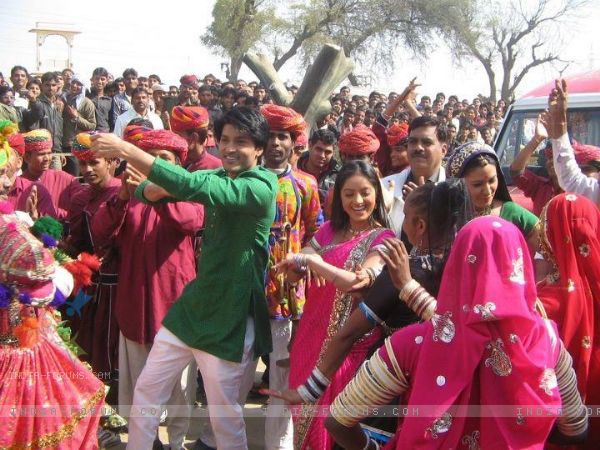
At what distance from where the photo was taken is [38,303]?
3.17 m

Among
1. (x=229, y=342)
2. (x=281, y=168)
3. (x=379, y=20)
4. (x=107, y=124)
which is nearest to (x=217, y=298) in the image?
(x=229, y=342)

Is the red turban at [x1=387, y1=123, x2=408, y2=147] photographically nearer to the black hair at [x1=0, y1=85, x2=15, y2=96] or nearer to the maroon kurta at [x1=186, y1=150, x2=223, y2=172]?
the maroon kurta at [x1=186, y1=150, x2=223, y2=172]

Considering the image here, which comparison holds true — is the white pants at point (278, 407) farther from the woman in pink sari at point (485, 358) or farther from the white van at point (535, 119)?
the white van at point (535, 119)

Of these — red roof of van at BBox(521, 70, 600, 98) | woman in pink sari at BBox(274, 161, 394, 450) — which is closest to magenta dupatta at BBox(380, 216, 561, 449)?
woman in pink sari at BBox(274, 161, 394, 450)

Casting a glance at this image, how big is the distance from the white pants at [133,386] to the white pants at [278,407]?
0.50 m

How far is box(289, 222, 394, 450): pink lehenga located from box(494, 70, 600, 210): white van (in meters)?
3.43

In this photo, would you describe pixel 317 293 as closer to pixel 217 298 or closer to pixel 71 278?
pixel 217 298

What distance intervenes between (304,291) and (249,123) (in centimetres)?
122

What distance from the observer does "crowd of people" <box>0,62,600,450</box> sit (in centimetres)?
214

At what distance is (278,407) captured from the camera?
4.15 m

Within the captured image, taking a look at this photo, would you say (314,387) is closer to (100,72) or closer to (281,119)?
(281,119)

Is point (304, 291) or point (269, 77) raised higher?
point (269, 77)

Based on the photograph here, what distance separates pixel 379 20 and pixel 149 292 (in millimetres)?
30170

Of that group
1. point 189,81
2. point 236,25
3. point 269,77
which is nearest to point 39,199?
point 269,77
